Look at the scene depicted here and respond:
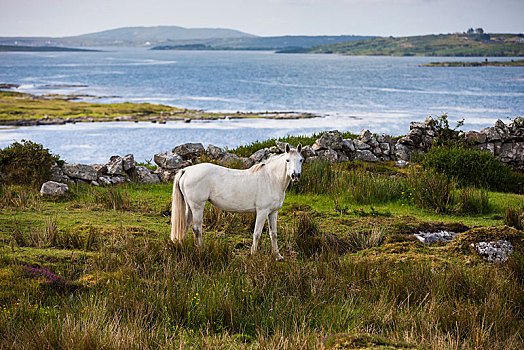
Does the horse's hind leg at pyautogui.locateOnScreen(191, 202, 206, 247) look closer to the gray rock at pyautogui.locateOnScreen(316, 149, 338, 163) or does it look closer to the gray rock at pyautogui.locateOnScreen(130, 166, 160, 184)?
the gray rock at pyautogui.locateOnScreen(130, 166, 160, 184)

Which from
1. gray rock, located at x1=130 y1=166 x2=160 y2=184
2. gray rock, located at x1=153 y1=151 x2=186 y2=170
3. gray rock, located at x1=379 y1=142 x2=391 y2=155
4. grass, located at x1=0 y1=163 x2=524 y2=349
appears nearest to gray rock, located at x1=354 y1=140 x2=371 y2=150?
gray rock, located at x1=379 y1=142 x2=391 y2=155

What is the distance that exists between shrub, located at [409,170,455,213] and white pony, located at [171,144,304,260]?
4.87 meters

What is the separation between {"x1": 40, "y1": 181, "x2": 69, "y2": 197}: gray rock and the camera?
11703 mm

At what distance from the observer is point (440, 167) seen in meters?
13.7

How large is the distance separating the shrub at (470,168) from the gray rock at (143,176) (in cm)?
784

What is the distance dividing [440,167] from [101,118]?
1139 inches

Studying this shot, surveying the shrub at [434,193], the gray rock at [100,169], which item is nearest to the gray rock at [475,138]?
the shrub at [434,193]

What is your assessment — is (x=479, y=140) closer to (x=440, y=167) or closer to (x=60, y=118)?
(x=440, y=167)

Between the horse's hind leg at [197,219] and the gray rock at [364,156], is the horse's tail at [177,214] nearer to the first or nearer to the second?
→ the horse's hind leg at [197,219]

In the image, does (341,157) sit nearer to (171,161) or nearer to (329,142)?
(329,142)

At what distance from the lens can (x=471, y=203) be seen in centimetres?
1112

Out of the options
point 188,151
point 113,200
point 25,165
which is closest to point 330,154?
point 188,151

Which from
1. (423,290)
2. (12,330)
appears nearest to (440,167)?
(423,290)

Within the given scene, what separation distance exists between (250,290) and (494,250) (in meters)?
4.13
